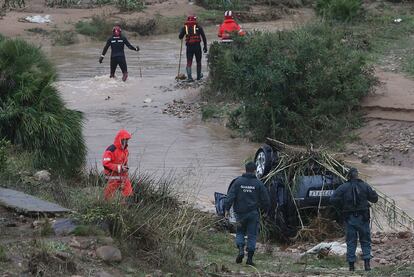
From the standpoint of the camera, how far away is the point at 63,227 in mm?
9891

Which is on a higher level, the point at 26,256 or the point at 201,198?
the point at 26,256

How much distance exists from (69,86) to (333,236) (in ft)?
51.6

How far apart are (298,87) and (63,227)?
12.5 m

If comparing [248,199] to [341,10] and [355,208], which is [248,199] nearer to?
[355,208]

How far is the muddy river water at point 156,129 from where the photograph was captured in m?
18.5

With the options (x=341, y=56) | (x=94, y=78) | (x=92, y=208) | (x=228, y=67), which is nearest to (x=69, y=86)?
(x=94, y=78)

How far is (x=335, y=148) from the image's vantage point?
68.7 ft

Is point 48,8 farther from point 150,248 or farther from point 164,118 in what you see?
point 150,248

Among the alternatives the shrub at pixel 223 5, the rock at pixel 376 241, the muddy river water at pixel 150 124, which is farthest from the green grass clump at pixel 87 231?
the shrub at pixel 223 5

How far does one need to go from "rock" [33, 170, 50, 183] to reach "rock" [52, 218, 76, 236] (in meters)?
4.35

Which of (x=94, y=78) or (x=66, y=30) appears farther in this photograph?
(x=66, y=30)

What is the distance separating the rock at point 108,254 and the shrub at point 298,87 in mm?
12249

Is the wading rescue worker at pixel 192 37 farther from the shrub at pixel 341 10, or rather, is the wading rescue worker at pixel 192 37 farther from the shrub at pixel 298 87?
the shrub at pixel 341 10

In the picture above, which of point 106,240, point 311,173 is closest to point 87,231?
point 106,240
